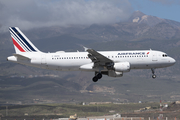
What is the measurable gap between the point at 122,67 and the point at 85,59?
8.03 metres

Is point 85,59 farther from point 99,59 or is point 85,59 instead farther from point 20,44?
point 20,44

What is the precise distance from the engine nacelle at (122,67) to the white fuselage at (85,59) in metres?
1.34

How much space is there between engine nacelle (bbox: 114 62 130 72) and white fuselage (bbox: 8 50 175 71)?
134 cm

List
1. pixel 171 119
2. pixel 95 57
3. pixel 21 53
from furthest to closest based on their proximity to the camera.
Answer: pixel 171 119 → pixel 21 53 → pixel 95 57

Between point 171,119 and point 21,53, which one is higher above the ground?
point 21,53

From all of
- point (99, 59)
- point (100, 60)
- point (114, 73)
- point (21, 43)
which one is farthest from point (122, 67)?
point (21, 43)

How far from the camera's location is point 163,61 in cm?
6738

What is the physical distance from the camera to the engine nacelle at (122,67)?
63.8 meters

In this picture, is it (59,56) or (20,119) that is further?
(20,119)

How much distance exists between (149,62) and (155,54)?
234 centimetres

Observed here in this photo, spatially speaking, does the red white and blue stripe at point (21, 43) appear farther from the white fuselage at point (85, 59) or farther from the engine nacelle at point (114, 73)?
the engine nacelle at point (114, 73)

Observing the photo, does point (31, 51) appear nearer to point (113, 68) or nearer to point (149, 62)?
point (113, 68)

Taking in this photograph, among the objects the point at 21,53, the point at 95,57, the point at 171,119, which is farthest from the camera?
the point at 171,119

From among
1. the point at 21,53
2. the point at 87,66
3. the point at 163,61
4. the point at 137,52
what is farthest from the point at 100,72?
the point at 21,53
